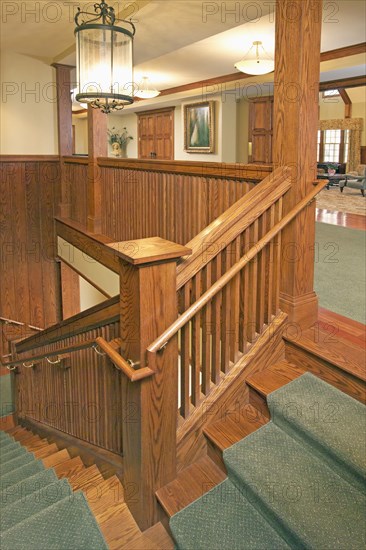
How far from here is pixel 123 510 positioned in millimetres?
1995

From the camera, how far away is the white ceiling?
11.0 ft

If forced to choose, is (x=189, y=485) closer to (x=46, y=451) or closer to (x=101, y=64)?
(x=46, y=451)

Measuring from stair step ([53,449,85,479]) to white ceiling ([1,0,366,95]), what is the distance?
305 cm

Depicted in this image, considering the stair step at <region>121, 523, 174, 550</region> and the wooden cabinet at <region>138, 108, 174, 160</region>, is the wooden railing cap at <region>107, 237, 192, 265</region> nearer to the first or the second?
the stair step at <region>121, 523, 174, 550</region>

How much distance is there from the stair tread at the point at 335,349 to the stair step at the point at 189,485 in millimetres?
735

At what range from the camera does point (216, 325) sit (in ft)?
7.10

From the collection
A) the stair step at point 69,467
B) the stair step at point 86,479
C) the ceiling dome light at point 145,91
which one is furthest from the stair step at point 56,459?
the ceiling dome light at point 145,91

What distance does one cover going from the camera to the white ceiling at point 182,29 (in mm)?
3365

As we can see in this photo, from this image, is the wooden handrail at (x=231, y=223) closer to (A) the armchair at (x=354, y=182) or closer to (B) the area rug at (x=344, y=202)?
(B) the area rug at (x=344, y=202)

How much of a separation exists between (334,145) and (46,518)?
15.7m

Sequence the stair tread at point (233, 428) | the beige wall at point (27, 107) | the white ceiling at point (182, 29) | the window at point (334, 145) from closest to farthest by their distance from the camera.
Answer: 1. the stair tread at point (233, 428)
2. the white ceiling at point (182, 29)
3. the beige wall at point (27, 107)
4. the window at point (334, 145)

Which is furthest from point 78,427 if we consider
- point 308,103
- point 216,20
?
point 216,20

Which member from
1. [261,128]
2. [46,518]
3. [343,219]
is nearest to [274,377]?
[46,518]

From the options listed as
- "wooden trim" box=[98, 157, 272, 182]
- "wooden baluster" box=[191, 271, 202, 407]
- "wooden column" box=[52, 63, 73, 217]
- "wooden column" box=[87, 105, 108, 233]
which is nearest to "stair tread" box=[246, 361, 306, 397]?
"wooden baluster" box=[191, 271, 202, 407]
